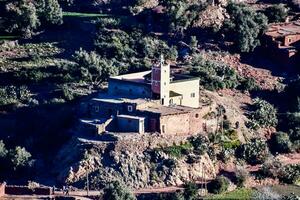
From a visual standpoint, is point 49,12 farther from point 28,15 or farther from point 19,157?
point 19,157

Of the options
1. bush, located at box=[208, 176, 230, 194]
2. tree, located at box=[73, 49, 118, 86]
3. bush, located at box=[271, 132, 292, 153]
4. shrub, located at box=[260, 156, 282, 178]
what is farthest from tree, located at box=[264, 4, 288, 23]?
bush, located at box=[208, 176, 230, 194]

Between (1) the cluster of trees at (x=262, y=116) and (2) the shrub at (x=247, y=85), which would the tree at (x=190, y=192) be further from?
(2) the shrub at (x=247, y=85)

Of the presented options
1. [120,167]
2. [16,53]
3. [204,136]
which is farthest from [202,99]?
[16,53]

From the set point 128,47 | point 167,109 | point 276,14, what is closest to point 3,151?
point 167,109

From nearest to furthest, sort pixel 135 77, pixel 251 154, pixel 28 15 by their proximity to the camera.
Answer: pixel 251 154 < pixel 135 77 < pixel 28 15

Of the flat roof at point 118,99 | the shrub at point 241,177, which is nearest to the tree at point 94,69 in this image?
the flat roof at point 118,99

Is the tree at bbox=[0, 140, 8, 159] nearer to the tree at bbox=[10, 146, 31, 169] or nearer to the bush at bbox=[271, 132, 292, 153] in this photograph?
the tree at bbox=[10, 146, 31, 169]
